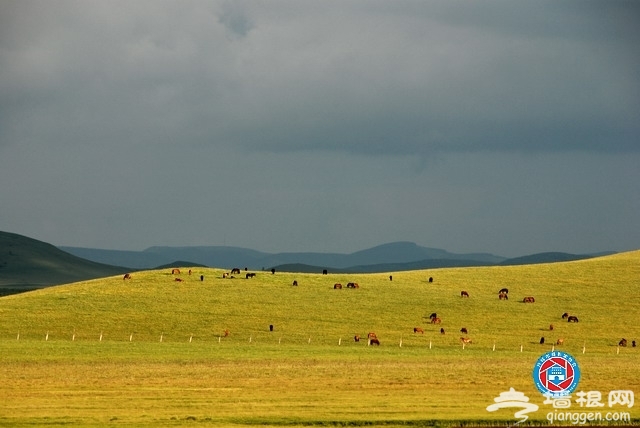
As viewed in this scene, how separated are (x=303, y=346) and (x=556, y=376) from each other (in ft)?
109

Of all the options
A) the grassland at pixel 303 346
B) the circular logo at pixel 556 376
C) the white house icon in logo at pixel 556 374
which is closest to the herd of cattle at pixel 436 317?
the grassland at pixel 303 346

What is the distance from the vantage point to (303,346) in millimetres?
75062

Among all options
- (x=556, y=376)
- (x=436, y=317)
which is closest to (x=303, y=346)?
(x=436, y=317)

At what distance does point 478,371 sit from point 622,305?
4102cm

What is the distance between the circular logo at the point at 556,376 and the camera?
42531 millimetres

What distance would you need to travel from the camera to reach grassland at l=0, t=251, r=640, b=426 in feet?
140

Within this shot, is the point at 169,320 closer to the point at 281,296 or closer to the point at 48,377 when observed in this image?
the point at 281,296

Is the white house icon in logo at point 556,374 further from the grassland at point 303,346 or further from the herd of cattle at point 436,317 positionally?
the herd of cattle at point 436,317

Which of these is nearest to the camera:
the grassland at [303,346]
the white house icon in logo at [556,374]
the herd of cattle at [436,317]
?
the grassland at [303,346]

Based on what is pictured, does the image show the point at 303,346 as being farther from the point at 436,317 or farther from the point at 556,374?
the point at 556,374

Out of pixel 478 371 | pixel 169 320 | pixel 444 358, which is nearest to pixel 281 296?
pixel 169 320

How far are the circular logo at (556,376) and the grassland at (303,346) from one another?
1.85m

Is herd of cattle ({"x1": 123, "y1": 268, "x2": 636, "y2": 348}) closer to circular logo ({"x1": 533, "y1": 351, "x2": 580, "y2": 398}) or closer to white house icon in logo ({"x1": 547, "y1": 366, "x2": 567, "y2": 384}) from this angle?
circular logo ({"x1": 533, "y1": 351, "x2": 580, "y2": 398})

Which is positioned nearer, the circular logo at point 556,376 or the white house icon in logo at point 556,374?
the circular logo at point 556,376
